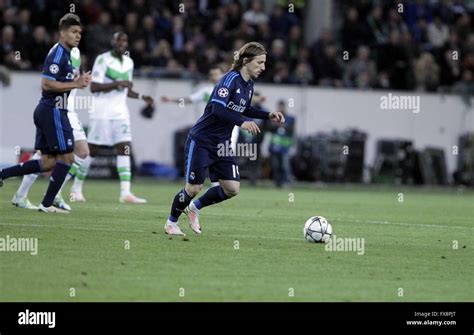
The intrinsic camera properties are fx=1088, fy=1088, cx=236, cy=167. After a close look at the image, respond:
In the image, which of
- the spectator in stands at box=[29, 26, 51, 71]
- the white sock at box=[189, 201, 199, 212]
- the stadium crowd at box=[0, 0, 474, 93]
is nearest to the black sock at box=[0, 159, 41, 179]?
the white sock at box=[189, 201, 199, 212]

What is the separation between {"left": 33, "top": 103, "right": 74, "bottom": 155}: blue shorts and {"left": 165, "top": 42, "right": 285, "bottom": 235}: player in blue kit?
8.57 ft

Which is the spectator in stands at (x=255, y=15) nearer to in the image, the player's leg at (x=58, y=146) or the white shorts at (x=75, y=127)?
the white shorts at (x=75, y=127)

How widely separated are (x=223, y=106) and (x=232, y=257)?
2066 millimetres

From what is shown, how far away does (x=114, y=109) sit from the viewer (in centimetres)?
1917

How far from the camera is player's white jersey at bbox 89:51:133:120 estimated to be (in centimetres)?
1867

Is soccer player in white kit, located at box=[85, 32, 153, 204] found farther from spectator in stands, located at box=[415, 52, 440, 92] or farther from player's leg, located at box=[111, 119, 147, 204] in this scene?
spectator in stands, located at box=[415, 52, 440, 92]

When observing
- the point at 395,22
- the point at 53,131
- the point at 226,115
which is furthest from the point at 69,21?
the point at 395,22

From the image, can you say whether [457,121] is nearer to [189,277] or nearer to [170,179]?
[170,179]

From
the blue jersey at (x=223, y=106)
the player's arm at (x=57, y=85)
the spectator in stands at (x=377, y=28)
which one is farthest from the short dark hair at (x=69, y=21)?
the spectator in stands at (x=377, y=28)

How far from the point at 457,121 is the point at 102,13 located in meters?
11.4

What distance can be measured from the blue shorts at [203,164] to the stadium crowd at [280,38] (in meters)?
Answer: 14.1

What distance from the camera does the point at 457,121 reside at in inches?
1289
